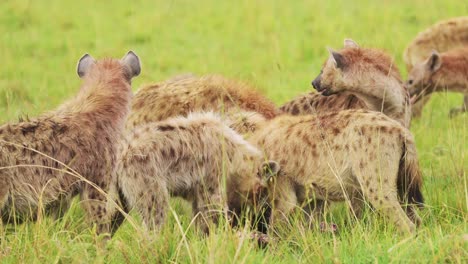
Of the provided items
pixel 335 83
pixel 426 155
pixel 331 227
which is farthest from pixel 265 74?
pixel 331 227

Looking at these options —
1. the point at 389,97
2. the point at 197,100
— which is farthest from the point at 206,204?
the point at 389,97

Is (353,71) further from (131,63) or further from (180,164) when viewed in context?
(180,164)

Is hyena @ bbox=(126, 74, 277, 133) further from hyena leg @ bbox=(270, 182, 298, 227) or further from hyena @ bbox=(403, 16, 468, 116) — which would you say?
hyena @ bbox=(403, 16, 468, 116)

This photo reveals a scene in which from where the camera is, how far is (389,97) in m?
5.72

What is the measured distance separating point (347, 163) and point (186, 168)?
31.0 inches

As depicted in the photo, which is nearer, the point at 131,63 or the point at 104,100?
the point at 104,100

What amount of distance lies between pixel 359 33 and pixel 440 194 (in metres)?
4.44

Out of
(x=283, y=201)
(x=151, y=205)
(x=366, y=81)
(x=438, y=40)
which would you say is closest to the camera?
(x=151, y=205)

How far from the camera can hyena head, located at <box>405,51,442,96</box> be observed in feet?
26.0

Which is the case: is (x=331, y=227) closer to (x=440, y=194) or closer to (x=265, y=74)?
(x=440, y=194)

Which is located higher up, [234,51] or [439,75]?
[234,51]

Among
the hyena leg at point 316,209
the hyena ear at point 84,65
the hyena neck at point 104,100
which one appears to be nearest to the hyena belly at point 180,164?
the hyena neck at point 104,100

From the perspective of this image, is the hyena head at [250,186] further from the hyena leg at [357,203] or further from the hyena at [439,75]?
the hyena at [439,75]

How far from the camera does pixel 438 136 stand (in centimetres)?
699
